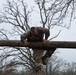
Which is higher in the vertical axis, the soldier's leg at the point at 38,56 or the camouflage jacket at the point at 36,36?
the camouflage jacket at the point at 36,36

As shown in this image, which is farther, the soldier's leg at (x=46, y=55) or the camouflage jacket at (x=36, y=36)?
the soldier's leg at (x=46, y=55)

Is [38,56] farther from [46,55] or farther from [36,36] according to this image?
[36,36]

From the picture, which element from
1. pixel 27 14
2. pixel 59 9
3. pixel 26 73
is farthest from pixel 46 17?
pixel 59 9

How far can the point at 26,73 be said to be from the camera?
41.1 meters

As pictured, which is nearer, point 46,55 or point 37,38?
point 37,38

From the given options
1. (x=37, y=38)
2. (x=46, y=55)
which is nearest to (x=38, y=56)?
(x=46, y=55)

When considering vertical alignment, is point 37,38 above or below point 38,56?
above

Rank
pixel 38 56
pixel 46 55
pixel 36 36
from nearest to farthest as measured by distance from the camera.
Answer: pixel 36 36 → pixel 38 56 → pixel 46 55

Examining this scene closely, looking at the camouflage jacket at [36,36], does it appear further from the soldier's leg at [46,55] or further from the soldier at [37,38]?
the soldier's leg at [46,55]

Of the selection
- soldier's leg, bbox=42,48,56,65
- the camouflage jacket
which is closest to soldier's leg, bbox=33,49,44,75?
soldier's leg, bbox=42,48,56,65

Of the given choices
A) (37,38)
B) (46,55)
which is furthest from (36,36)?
(46,55)

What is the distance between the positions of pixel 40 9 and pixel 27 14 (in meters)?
3.74

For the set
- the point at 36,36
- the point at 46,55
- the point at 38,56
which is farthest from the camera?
the point at 46,55

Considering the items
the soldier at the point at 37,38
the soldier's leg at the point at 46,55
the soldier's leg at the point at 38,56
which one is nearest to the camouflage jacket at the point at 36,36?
the soldier at the point at 37,38
